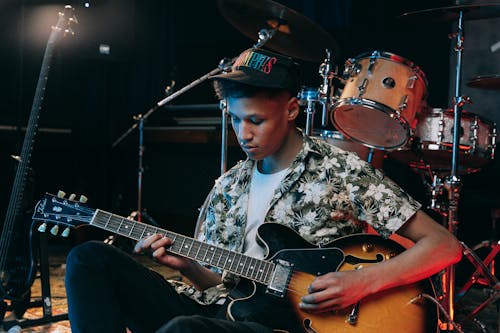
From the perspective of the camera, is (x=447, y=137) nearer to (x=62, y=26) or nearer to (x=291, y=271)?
(x=291, y=271)

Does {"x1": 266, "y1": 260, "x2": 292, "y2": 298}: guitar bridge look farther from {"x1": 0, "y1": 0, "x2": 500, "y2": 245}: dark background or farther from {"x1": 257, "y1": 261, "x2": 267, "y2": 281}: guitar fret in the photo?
{"x1": 0, "y1": 0, "x2": 500, "y2": 245}: dark background

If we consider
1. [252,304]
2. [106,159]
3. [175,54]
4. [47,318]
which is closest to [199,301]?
[252,304]

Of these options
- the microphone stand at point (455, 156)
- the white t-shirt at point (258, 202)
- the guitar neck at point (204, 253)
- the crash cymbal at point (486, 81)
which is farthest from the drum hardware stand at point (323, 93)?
the guitar neck at point (204, 253)

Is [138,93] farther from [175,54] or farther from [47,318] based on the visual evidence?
[47,318]

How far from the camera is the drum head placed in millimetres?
3475

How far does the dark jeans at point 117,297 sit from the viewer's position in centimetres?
180

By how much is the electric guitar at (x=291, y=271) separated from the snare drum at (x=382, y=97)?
158 centimetres

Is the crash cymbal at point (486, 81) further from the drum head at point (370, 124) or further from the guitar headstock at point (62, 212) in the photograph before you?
the guitar headstock at point (62, 212)

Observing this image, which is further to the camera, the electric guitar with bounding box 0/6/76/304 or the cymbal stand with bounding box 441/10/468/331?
the cymbal stand with bounding box 441/10/468/331

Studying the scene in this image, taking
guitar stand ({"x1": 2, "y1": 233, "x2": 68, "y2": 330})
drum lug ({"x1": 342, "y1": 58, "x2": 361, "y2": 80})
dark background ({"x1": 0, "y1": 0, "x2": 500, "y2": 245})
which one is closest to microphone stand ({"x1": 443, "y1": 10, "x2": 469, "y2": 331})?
drum lug ({"x1": 342, "y1": 58, "x2": 361, "y2": 80})

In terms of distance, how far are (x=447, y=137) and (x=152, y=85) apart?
395 centimetres

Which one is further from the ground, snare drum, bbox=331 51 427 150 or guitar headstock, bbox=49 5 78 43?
guitar headstock, bbox=49 5 78 43

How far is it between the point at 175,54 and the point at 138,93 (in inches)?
24.5

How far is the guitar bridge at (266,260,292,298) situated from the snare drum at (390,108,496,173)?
6.76ft
